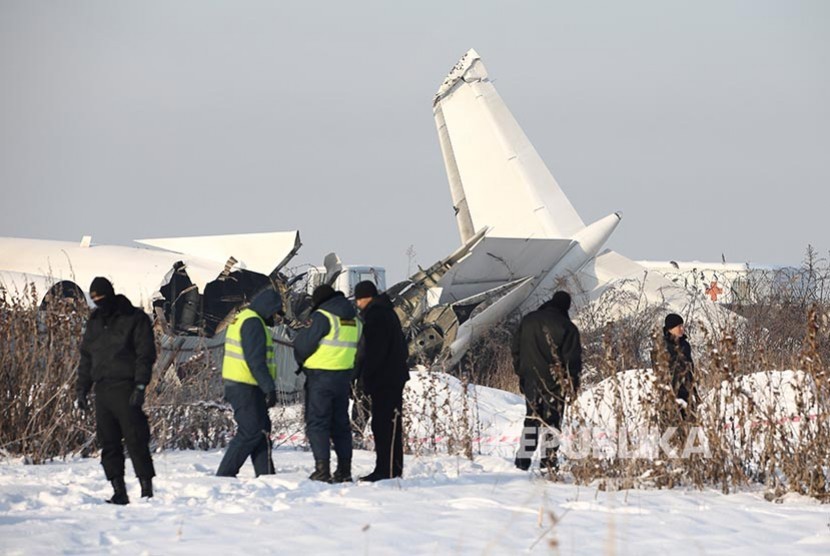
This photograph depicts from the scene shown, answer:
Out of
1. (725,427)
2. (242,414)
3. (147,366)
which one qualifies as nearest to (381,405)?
(242,414)

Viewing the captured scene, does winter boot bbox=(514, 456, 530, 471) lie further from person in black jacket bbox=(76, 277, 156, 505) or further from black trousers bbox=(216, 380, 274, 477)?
person in black jacket bbox=(76, 277, 156, 505)

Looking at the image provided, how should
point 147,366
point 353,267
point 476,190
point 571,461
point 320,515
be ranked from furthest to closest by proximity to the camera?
1. point 476,190
2. point 353,267
3. point 571,461
4. point 147,366
5. point 320,515

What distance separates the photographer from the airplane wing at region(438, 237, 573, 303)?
866 inches

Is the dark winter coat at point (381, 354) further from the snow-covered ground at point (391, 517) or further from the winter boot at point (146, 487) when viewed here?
the winter boot at point (146, 487)

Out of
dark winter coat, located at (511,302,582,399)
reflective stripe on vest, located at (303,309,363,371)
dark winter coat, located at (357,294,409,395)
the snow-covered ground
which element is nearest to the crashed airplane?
dark winter coat, located at (511,302,582,399)

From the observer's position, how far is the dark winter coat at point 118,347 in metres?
8.27

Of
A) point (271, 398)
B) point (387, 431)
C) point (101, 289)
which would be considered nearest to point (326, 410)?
point (271, 398)

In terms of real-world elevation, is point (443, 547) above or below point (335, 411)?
below

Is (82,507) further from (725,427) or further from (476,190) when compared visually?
(476,190)

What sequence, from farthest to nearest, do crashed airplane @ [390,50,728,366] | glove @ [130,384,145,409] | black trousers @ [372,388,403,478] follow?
crashed airplane @ [390,50,728,366]
black trousers @ [372,388,403,478]
glove @ [130,384,145,409]

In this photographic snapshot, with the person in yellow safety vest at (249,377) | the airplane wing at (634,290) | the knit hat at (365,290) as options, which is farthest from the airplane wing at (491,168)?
the person in yellow safety vest at (249,377)

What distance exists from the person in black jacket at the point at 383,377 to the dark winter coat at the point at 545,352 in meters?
1.24

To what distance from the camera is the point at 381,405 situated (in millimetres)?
9617

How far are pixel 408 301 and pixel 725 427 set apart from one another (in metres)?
11.9
